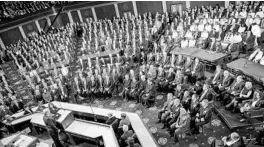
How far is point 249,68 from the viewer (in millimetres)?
7770

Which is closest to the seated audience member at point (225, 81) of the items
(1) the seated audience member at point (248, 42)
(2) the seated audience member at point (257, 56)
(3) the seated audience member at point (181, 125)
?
(2) the seated audience member at point (257, 56)

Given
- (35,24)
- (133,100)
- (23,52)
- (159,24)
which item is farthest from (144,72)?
(35,24)

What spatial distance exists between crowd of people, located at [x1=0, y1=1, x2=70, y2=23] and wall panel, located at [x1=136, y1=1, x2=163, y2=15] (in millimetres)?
7334

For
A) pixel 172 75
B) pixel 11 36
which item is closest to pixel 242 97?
pixel 172 75

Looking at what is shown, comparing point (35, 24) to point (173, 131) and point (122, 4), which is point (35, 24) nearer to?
point (122, 4)

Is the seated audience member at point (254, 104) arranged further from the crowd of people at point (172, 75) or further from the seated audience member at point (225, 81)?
the seated audience member at point (225, 81)

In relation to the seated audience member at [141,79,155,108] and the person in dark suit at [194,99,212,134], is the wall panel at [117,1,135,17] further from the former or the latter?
the person in dark suit at [194,99,212,134]

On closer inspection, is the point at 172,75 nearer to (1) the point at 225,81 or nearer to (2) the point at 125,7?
(1) the point at 225,81

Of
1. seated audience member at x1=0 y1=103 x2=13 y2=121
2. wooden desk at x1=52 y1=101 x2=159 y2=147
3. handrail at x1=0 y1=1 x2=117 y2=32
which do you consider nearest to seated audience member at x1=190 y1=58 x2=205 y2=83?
wooden desk at x1=52 y1=101 x2=159 y2=147

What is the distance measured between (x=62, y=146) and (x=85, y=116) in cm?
122

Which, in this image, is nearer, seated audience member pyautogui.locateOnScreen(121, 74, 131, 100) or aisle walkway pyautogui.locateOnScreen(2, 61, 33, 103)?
seated audience member pyautogui.locateOnScreen(121, 74, 131, 100)

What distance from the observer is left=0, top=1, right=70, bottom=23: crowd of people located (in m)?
21.1

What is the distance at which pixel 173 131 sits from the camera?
660 cm

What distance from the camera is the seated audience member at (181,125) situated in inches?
241
